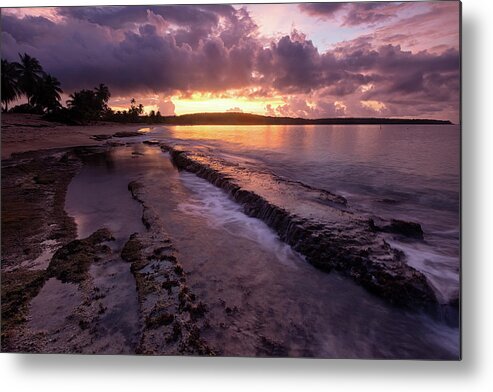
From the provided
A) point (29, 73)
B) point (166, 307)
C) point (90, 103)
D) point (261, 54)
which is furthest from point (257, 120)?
point (29, 73)

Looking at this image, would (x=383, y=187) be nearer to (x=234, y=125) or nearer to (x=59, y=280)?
(x=234, y=125)

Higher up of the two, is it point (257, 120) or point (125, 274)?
point (257, 120)

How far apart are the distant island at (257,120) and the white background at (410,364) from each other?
567mm

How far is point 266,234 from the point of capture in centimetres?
342

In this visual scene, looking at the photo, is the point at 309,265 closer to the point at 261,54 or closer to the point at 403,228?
the point at 403,228

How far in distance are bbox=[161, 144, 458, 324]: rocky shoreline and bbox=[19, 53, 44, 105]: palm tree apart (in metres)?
2.69

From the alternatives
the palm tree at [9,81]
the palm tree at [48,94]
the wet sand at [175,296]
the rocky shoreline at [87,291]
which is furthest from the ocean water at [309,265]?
the palm tree at [9,81]

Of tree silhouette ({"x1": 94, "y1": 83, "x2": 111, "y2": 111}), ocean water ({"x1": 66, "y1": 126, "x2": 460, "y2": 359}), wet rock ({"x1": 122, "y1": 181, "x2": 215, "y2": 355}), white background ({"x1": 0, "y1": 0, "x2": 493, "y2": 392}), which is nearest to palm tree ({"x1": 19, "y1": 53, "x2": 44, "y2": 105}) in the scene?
tree silhouette ({"x1": 94, "y1": 83, "x2": 111, "y2": 111})

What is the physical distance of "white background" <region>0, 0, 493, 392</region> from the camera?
2.33 m

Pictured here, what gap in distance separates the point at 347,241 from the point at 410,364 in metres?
1.10

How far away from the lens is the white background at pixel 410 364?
233 centimetres

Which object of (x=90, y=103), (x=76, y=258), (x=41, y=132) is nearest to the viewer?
(x=76, y=258)

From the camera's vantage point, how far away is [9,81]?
271 centimetres

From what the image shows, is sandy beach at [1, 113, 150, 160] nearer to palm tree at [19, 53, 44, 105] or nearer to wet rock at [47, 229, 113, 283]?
palm tree at [19, 53, 44, 105]
